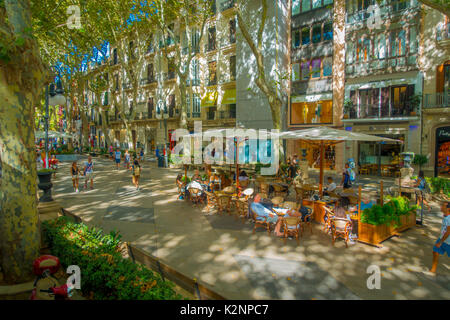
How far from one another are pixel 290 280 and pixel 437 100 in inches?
683

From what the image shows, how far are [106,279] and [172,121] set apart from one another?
30.9 m

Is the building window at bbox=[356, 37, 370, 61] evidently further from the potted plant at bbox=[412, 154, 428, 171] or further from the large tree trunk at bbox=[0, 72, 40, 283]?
the large tree trunk at bbox=[0, 72, 40, 283]

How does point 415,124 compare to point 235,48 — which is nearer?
point 415,124

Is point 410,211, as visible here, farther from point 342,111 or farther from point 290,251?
point 342,111

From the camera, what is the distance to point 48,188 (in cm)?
888

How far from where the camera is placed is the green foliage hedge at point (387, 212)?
284 inches

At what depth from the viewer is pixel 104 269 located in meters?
4.28

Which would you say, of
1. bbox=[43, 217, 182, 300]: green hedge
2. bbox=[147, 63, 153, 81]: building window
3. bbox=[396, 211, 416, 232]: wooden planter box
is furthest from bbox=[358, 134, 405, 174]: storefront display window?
bbox=[147, 63, 153, 81]: building window

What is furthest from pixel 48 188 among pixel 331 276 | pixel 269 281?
pixel 331 276

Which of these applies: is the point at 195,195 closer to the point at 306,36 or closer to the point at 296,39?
the point at 306,36

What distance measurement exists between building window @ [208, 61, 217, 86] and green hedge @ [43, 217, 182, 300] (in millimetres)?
24989

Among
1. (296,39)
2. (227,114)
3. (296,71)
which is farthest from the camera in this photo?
(227,114)

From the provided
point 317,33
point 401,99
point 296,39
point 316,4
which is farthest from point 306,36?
point 401,99

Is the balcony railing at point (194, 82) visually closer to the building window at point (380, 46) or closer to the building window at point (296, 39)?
the building window at point (296, 39)
